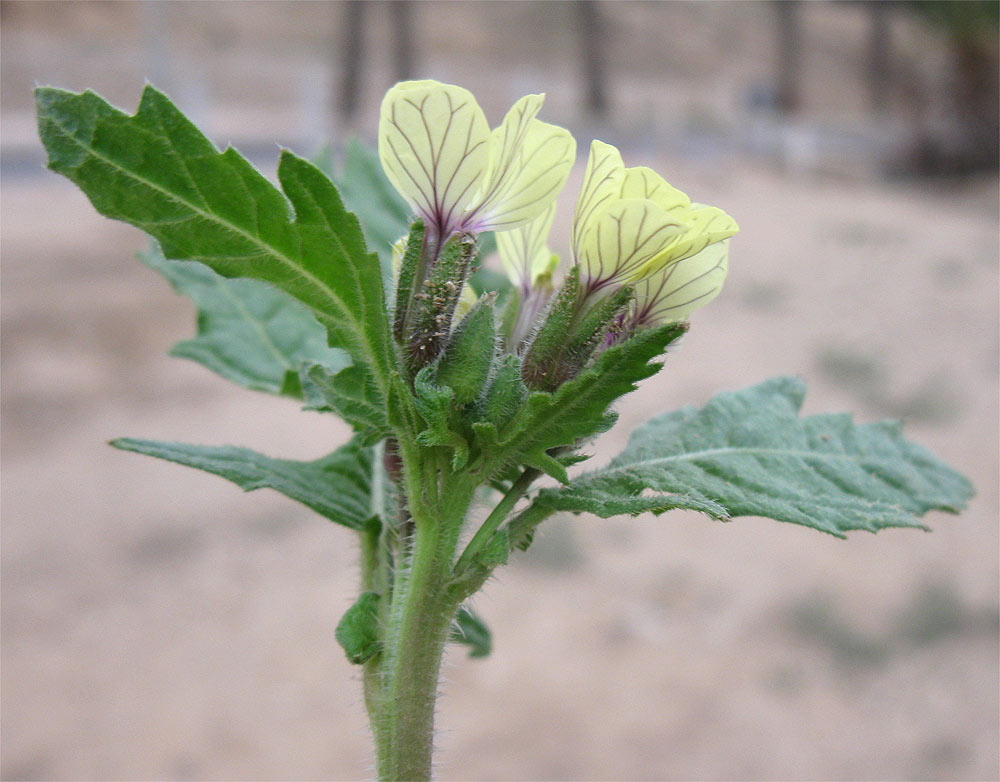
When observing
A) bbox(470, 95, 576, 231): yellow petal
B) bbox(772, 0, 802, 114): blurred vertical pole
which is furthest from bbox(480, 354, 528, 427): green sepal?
bbox(772, 0, 802, 114): blurred vertical pole

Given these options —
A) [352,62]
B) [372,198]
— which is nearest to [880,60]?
[352,62]

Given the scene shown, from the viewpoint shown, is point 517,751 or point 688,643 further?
point 688,643

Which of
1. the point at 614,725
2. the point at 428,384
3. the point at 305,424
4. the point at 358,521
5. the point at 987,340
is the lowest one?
the point at 305,424

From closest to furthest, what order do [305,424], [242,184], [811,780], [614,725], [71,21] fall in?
[242,184] → [811,780] → [614,725] → [305,424] → [71,21]

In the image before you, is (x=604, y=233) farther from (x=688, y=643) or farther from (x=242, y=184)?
(x=688, y=643)

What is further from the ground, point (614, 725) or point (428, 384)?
point (428, 384)

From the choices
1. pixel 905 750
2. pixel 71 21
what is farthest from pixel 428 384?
pixel 71 21

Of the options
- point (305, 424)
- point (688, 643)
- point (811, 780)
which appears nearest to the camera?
point (811, 780)

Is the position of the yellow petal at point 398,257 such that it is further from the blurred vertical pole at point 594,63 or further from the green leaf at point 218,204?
the blurred vertical pole at point 594,63
